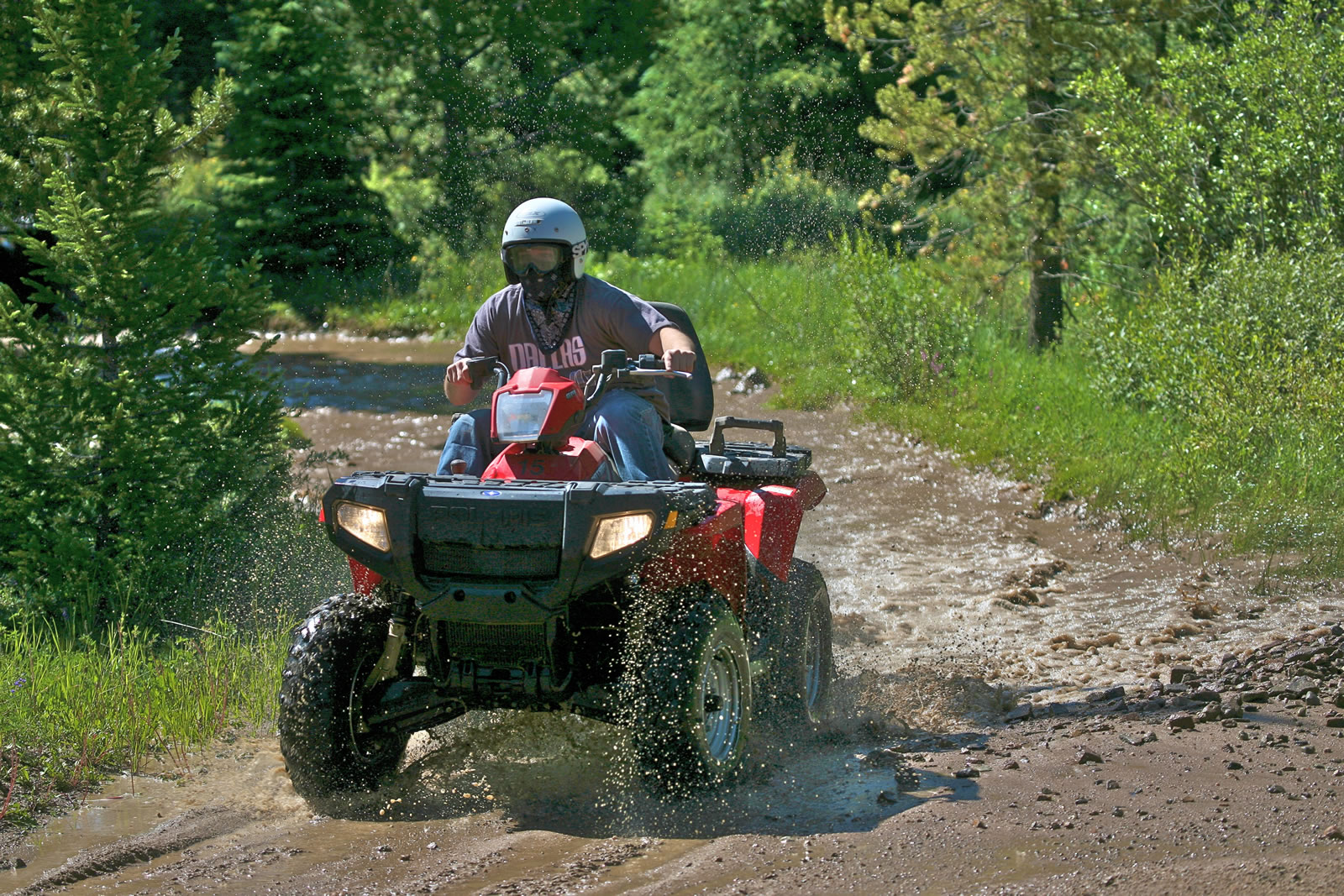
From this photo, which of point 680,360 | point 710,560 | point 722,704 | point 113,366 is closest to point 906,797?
point 722,704

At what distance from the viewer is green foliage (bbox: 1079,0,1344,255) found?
11281 mm

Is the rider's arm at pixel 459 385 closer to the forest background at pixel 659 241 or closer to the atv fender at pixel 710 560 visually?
the atv fender at pixel 710 560

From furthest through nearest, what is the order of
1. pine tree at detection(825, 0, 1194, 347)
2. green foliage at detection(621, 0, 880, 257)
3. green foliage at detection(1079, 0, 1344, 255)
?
green foliage at detection(621, 0, 880, 257)
pine tree at detection(825, 0, 1194, 347)
green foliage at detection(1079, 0, 1344, 255)

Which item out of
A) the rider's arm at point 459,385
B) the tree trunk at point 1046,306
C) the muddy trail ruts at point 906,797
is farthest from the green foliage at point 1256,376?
the rider's arm at point 459,385

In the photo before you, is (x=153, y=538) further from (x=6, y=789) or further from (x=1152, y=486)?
(x=1152, y=486)

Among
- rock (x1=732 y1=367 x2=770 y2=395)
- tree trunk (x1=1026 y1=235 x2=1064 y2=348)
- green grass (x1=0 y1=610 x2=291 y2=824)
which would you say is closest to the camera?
green grass (x1=0 y1=610 x2=291 y2=824)

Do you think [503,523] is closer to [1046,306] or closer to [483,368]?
[483,368]

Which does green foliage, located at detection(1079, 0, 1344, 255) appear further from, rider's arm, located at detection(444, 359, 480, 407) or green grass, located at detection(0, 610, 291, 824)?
green grass, located at detection(0, 610, 291, 824)

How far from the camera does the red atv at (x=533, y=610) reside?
15.5 feet

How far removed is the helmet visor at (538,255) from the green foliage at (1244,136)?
7018 mm

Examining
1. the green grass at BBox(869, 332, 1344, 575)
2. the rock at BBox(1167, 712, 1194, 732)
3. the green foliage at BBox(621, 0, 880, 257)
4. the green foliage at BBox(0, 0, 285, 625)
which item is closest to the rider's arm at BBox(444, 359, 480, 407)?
the green foliage at BBox(0, 0, 285, 625)

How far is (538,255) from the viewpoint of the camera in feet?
19.6

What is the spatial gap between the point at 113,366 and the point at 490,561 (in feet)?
12.3

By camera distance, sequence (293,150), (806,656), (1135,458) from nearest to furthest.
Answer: (806,656) → (1135,458) → (293,150)
